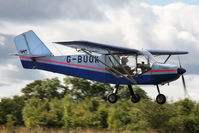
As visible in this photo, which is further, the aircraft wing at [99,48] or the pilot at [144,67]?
the pilot at [144,67]

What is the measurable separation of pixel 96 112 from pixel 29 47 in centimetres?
2789

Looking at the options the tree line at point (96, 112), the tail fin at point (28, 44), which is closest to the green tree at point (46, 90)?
the tree line at point (96, 112)

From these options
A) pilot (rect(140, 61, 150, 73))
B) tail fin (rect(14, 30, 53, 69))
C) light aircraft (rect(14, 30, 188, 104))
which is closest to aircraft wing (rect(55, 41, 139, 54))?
light aircraft (rect(14, 30, 188, 104))

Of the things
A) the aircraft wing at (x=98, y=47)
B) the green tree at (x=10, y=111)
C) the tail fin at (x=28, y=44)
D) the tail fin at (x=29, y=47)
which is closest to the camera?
the aircraft wing at (x=98, y=47)

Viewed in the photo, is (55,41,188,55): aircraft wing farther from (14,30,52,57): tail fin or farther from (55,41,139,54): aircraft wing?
(14,30,52,57): tail fin

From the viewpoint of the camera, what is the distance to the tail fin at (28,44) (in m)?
20.1

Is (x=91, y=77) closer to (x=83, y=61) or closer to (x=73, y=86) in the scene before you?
(x=83, y=61)

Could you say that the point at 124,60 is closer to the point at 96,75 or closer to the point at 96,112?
the point at 96,75

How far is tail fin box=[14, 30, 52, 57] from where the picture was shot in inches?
790

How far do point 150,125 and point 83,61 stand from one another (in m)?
25.7

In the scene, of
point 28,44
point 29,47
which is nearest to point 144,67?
point 29,47

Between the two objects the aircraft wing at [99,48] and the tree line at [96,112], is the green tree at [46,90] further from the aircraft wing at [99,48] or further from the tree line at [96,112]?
the aircraft wing at [99,48]

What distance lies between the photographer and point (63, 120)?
4803 centimetres

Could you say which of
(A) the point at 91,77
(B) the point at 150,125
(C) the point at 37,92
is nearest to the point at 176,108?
(B) the point at 150,125
